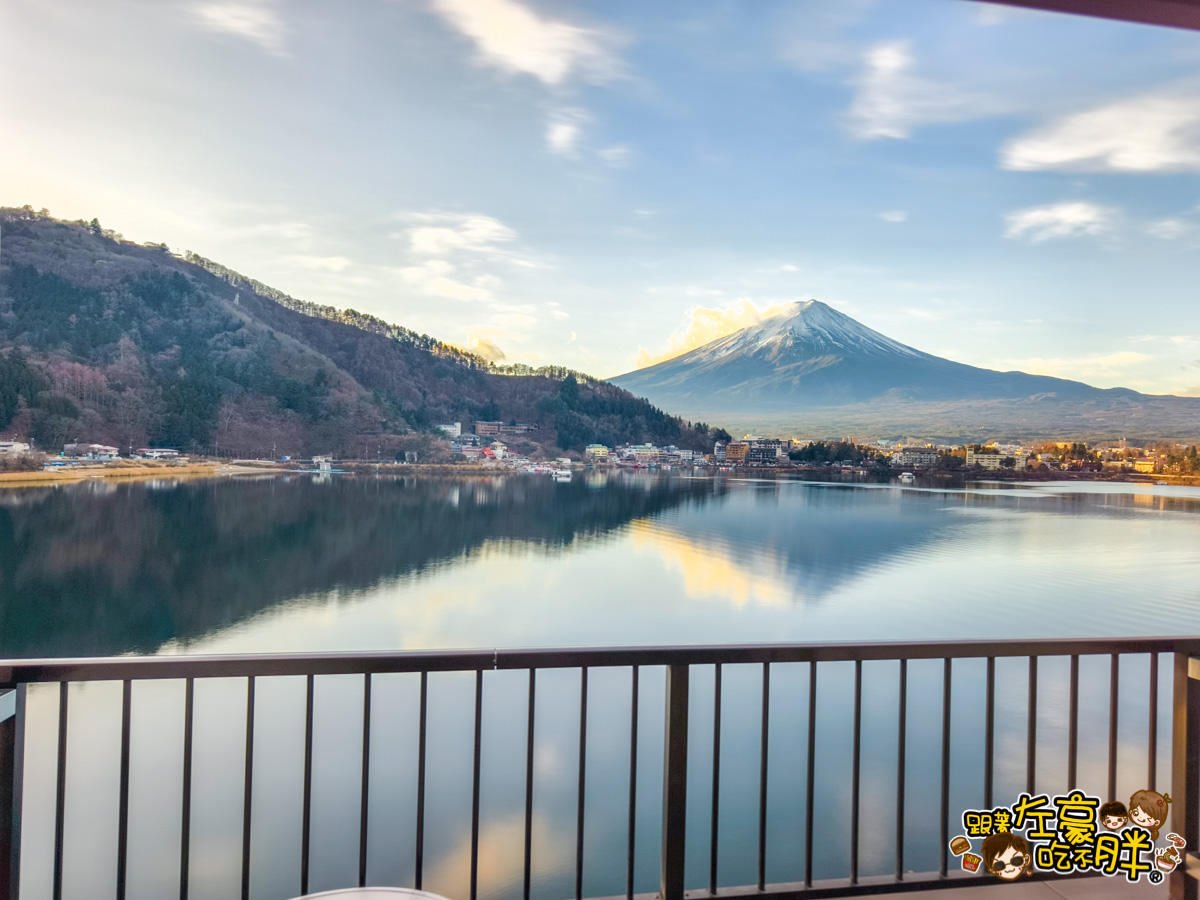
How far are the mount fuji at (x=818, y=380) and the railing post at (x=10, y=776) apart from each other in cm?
2710

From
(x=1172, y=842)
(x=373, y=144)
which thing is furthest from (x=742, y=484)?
(x=1172, y=842)

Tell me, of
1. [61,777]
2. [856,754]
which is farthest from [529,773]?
[61,777]

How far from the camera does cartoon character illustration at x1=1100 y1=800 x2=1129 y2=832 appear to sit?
4.87 ft

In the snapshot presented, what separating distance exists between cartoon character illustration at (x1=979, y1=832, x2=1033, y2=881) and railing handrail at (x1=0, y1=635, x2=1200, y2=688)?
387mm

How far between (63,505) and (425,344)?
13639 mm

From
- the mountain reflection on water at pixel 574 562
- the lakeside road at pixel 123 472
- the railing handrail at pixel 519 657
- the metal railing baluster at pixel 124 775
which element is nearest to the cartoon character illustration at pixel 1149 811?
the railing handrail at pixel 519 657

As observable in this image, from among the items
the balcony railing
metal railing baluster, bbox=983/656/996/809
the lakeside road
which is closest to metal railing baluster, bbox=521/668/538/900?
the balcony railing

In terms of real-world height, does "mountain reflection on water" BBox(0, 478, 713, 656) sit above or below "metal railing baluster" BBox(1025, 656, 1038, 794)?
below

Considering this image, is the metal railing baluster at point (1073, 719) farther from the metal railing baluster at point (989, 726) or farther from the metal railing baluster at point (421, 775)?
the metal railing baluster at point (421, 775)

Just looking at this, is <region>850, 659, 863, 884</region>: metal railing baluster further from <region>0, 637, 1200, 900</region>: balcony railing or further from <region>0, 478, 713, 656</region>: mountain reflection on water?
<region>0, 478, 713, 656</region>: mountain reflection on water

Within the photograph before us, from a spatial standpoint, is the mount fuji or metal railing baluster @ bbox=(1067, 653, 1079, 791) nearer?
metal railing baluster @ bbox=(1067, 653, 1079, 791)

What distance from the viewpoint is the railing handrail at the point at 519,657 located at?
117cm

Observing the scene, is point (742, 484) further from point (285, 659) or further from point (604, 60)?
point (285, 659)

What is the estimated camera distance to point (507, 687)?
12.8m
